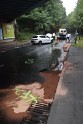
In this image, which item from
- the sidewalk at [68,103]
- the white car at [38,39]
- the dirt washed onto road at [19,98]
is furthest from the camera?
the white car at [38,39]

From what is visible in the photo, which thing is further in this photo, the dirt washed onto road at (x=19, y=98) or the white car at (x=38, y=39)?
the white car at (x=38, y=39)

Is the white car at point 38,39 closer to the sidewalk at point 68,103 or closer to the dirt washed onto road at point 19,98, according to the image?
the dirt washed onto road at point 19,98

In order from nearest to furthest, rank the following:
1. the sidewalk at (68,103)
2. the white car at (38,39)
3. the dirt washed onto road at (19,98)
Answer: the sidewalk at (68,103), the dirt washed onto road at (19,98), the white car at (38,39)

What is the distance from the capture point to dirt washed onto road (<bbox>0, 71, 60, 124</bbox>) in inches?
298

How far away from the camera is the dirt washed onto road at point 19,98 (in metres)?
7.56

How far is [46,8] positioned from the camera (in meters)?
66.9

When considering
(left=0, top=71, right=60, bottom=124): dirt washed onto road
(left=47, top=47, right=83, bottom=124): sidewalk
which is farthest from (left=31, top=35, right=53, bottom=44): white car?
(left=47, top=47, right=83, bottom=124): sidewalk

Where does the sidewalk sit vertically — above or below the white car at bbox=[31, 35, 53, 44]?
above

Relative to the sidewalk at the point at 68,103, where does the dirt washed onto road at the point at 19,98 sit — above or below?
below

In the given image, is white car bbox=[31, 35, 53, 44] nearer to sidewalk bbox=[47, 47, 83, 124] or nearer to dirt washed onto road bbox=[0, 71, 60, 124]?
dirt washed onto road bbox=[0, 71, 60, 124]

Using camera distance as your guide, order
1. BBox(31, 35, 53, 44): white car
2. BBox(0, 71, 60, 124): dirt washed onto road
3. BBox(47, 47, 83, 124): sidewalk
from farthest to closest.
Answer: BBox(31, 35, 53, 44): white car
BBox(0, 71, 60, 124): dirt washed onto road
BBox(47, 47, 83, 124): sidewalk

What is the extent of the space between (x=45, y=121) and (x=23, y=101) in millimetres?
2075

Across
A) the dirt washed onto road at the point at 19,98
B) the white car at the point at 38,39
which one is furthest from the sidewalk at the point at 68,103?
the white car at the point at 38,39

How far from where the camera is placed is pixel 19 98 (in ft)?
30.9
